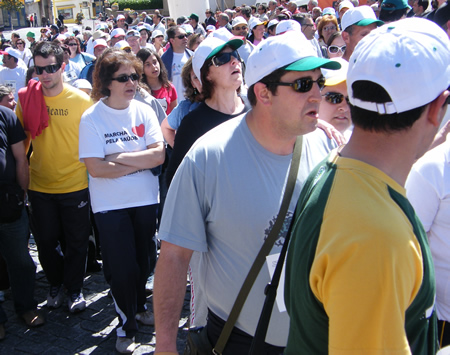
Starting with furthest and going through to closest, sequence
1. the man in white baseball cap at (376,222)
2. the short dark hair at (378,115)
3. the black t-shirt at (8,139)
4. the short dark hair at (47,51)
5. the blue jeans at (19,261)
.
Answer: the short dark hair at (47,51) → the blue jeans at (19,261) → the black t-shirt at (8,139) → the short dark hair at (378,115) → the man in white baseball cap at (376,222)

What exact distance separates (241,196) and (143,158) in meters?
1.98

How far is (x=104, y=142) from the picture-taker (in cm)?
386

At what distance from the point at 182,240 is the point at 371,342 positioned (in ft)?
3.43

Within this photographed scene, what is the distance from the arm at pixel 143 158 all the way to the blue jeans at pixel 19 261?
1.08m

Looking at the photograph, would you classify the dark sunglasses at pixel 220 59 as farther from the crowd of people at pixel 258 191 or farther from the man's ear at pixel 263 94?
the man's ear at pixel 263 94

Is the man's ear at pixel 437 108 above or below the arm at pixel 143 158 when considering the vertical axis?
above

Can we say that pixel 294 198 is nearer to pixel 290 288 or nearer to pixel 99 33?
pixel 290 288

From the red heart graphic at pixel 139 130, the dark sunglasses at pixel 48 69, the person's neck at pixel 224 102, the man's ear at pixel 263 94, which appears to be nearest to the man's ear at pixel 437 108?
the man's ear at pixel 263 94

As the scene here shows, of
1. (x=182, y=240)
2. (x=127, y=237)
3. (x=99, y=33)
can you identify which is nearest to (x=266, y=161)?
(x=182, y=240)

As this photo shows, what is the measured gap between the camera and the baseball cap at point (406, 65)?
4.02 ft

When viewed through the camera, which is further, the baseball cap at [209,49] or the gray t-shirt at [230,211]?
the baseball cap at [209,49]

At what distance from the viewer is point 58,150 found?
4.43 metres

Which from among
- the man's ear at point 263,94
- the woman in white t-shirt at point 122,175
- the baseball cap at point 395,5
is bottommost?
the woman in white t-shirt at point 122,175

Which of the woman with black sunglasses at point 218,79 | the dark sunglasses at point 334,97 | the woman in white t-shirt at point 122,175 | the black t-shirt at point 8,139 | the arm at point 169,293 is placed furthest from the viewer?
the black t-shirt at point 8,139
